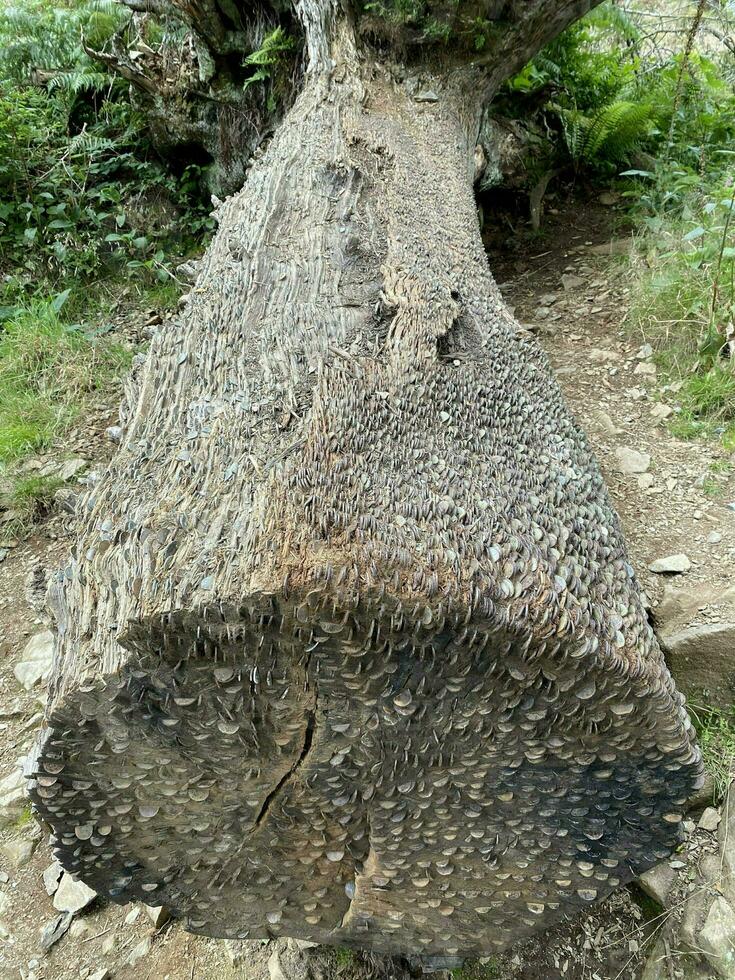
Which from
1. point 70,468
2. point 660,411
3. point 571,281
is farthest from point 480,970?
point 571,281

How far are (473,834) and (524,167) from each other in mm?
4115

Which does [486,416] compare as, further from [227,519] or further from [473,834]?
[473,834]

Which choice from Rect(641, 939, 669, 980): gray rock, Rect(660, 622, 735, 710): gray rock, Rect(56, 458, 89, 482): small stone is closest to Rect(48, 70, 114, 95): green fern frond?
Rect(56, 458, 89, 482): small stone

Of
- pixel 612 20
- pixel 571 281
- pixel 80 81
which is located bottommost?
pixel 571 281

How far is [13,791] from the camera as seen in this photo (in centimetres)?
264

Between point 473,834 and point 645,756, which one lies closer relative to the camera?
point 645,756

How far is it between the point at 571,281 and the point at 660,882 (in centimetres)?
331

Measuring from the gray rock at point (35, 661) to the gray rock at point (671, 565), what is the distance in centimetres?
235

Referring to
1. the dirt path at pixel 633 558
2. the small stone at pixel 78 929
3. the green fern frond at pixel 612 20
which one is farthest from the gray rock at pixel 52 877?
the green fern frond at pixel 612 20

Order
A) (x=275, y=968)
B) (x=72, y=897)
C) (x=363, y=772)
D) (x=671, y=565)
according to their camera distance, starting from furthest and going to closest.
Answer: (x=671, y=565) < (x=72, y=897) < (x=275, y=968) < (x=363, y=772)

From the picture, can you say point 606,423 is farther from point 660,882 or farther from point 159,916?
point 159,916

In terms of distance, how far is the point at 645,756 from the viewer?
1550 mm

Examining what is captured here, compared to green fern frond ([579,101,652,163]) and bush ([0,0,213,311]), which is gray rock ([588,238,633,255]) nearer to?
green fern frond ([579,101,652,163])

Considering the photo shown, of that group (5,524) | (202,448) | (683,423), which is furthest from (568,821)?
(5,524)
